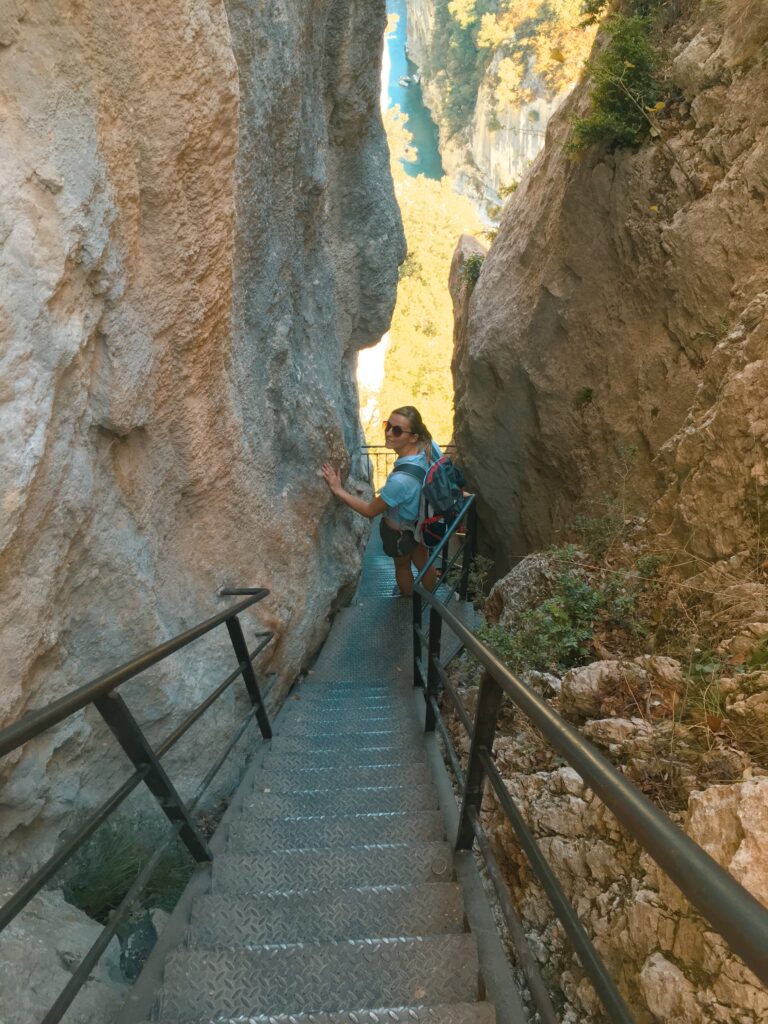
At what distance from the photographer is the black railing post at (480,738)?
184 cm

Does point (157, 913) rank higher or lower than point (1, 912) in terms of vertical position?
lower

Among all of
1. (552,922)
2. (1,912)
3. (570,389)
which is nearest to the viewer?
(1,912)

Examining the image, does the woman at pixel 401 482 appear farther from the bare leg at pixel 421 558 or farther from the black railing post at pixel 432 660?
the black railing post at pixel 432 660

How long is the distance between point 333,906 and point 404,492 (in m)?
3.56

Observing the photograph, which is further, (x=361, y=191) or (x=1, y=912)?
(x=361, y=191)

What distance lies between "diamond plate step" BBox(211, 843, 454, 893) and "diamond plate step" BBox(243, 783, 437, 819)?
0.49m

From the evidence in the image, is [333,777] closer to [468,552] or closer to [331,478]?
[331,478]

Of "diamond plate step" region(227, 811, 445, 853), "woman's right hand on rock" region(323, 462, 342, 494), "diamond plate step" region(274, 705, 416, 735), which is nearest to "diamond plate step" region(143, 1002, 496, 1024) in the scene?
"diamond plate step" region(227, 811, 445, 853)

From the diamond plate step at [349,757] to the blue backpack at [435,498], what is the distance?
2.37m

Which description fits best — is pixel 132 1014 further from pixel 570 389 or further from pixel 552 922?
pixel 570 389

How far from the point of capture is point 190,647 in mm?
3295

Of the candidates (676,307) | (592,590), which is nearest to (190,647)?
(592,590)

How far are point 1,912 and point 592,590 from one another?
336cm

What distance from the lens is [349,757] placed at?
12.0 ft
